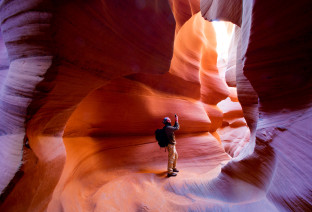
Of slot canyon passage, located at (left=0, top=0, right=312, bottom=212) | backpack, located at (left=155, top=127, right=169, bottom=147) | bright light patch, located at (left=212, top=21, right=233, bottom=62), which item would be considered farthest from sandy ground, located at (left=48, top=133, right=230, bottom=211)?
bright light patch, located at (left=212, top=21, right=233, bottom=62)

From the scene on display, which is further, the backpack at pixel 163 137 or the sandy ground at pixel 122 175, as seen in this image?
the backpack at pixel 163 137

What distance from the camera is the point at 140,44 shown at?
2.45m

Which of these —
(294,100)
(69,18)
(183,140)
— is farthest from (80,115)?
(294,100)

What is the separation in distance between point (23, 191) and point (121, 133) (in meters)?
2.56

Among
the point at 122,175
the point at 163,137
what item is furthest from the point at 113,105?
the point at 122,175

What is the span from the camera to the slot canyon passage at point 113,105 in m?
1.65

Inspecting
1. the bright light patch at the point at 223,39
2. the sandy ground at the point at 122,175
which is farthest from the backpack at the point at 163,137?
the bright light patch at the point at 223,39

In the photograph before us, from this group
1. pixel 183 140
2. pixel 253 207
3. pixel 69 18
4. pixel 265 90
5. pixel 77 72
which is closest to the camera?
pixel 69 18

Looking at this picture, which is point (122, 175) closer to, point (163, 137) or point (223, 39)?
point (163, 137)

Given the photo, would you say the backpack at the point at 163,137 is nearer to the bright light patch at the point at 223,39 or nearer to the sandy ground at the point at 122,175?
the sandy ground at the point at 122,175

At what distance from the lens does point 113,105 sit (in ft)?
13.3

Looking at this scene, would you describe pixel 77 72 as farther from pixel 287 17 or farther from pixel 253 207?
pixel 253 207

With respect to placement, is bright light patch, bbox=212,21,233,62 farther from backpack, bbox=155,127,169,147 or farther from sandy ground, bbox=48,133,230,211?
backpack, bbox=155,127,169,147

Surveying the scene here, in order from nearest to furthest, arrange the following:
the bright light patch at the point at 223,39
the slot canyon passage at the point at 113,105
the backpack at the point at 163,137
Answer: the slot canyon passage at the point at 113,105
the backpack at the point at 163,137
the bright light patch at the point at 223,39
